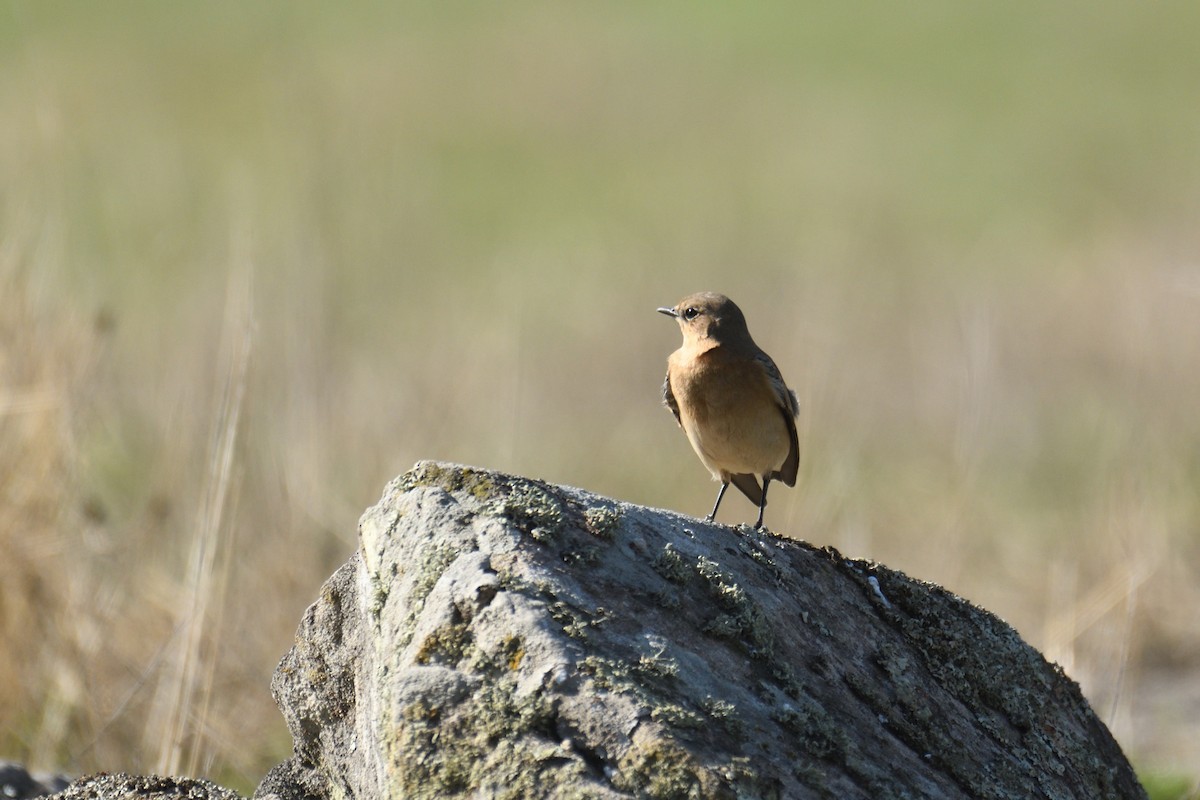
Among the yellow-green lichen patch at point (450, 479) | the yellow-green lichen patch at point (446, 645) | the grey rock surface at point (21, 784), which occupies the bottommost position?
the yellow-green lichen patch at point (446, 645)

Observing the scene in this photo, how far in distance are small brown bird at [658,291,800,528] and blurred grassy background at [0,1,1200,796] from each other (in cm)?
90

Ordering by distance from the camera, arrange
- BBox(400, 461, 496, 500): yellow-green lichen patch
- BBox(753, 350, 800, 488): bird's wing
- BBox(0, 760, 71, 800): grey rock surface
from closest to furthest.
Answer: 1. BBox(400, 461, 496, 500): yellow-green lichen patch
2. BBox(0, 760, 71, 800): grey rock surface
3. BBox(753, 350, 800, 488): bird's wing

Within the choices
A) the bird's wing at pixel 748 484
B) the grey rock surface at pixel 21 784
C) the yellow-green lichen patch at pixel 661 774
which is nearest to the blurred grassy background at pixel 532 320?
the bird's wing at pixel 748 484

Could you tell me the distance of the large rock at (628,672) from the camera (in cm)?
268

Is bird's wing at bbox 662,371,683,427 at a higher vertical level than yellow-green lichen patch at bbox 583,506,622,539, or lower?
higher

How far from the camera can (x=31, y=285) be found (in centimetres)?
636

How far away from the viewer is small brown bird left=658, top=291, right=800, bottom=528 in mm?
5590

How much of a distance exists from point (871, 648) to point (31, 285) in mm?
4479

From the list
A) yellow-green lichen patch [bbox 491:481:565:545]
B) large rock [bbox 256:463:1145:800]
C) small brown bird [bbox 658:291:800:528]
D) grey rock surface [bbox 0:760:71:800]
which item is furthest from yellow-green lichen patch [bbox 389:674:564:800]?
small brown bird [bbox 658:291:800:528]

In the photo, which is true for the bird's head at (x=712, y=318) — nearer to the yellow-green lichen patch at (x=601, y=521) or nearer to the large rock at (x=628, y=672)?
the large rock at (x=628, y=672)

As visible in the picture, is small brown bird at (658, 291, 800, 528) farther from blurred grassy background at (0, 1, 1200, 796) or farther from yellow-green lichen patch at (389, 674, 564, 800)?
yellow-green lichen patch at (389, 674, 564, 800)

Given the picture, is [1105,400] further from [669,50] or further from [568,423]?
[669,50]

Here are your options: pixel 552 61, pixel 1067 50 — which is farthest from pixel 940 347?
pixel 1067 50

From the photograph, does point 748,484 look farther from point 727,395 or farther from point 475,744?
point 475,744
